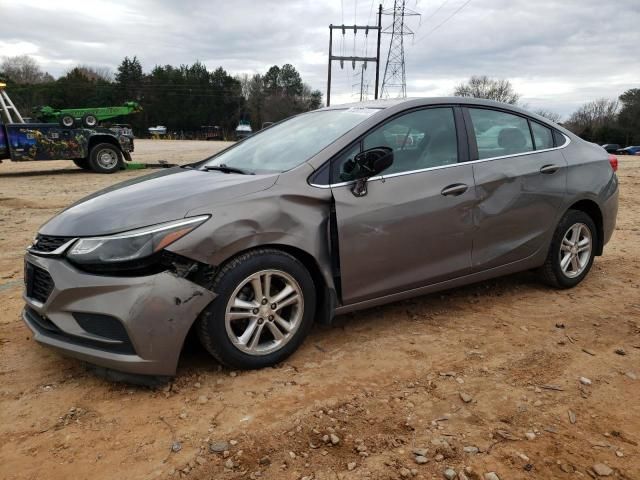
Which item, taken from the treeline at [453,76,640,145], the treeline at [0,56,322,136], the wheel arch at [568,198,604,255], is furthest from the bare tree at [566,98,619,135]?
the wheel arch at [568,198,604,255]

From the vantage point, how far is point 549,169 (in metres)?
4.12

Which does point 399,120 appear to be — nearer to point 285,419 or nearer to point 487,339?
point 487,339

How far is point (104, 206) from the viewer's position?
297 cm

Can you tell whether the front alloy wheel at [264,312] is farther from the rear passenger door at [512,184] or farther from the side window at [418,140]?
the rear passenger door at [512,184]

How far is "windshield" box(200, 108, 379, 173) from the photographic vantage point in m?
3.39

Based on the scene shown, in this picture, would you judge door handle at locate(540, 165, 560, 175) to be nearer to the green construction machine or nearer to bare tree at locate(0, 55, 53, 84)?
the green construction machine

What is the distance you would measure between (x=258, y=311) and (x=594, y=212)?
3256mm

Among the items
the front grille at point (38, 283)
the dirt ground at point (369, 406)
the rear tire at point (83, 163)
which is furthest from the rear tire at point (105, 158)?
the front grille at point (38, 283)

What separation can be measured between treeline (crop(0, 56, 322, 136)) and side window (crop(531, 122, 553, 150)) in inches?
2916

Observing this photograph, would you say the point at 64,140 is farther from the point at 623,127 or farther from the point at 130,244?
the point at 623,127

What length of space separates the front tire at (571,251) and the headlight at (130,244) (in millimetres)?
3047

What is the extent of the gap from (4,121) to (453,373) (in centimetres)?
1505

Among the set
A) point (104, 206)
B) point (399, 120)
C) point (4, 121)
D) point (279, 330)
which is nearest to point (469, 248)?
point (399, 120)

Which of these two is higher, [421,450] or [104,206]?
[104,206]
